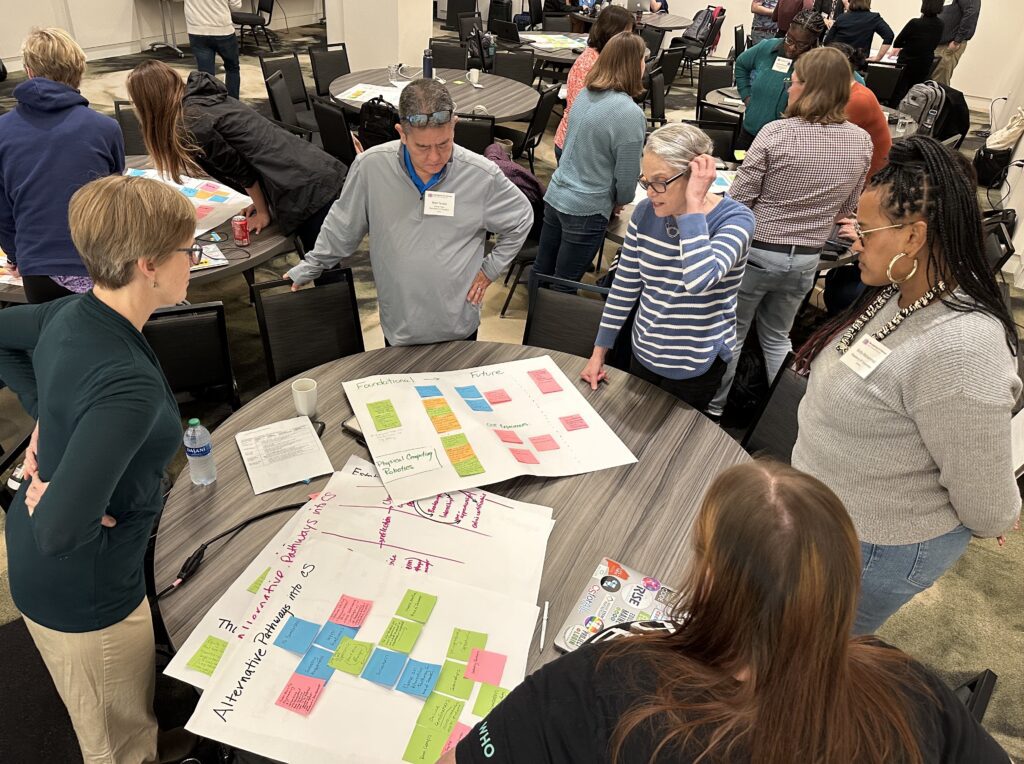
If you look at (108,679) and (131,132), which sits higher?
(131,132)

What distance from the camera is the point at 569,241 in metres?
3.65

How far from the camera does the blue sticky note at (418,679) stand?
1.42 meters

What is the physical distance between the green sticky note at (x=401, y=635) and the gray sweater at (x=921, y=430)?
102 cm

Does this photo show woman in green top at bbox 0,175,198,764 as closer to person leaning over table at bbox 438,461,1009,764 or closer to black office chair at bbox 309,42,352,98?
person leaning over table at bbox 438,461,1009,764

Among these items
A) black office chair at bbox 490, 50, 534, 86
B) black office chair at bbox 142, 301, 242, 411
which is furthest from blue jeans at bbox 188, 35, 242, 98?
black office chair at bbox 142, 301, 242, 411

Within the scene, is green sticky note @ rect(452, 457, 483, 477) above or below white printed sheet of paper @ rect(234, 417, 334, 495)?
above

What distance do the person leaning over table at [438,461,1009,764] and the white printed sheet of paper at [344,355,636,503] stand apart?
39.8 inches

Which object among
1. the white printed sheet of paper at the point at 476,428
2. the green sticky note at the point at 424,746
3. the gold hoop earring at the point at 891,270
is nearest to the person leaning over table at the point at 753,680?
the green sticky note at the point at 424,746

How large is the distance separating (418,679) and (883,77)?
8.19 meters

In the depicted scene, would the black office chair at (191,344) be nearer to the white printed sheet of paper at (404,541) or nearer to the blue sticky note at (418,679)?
the white printed sheet of paper at (404,541)

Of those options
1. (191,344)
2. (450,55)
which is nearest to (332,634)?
(191,344)

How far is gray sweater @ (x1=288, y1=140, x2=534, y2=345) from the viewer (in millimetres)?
2430

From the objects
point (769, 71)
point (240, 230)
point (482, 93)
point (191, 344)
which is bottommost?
point (191, 344)

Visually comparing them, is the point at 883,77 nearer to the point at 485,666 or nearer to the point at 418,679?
the point at 485,666
